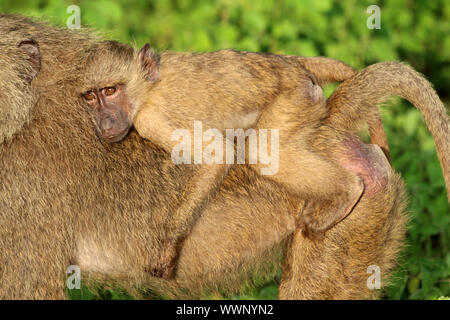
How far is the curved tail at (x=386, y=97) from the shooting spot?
120 inches

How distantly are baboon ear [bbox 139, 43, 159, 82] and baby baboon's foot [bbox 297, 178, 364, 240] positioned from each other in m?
0.80

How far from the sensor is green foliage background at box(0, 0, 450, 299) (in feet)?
13.8

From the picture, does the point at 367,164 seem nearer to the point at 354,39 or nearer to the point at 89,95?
the point at 89,95

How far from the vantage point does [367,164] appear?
10.2 feet

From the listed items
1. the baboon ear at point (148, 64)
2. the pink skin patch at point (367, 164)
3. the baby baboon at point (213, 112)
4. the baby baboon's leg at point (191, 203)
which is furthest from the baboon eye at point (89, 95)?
the pink skin patch at point (367, 164)

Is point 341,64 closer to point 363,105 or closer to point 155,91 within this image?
point 363,105

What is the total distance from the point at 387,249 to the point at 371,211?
0.76 ft

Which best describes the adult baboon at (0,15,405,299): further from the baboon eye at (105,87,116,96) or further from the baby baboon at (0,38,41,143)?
the baboon eye at (105,87,116,96)

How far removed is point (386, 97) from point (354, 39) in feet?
9.75

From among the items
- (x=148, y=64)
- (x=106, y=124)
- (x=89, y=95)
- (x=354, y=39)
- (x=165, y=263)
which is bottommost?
(x=165, y=263)

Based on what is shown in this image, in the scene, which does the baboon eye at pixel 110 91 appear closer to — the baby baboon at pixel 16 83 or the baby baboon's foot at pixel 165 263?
the baby baboon at pixel 16 83

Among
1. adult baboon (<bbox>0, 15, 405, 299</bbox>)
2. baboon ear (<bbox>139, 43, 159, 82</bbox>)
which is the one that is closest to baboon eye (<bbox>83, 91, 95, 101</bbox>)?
adult baboon (<bbox>0, 15, 405, 299</bbox>)

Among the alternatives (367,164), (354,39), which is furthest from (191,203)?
(354,39)

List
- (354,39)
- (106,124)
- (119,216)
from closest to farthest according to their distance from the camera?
(106,124) → (119,216) → (354,39)
